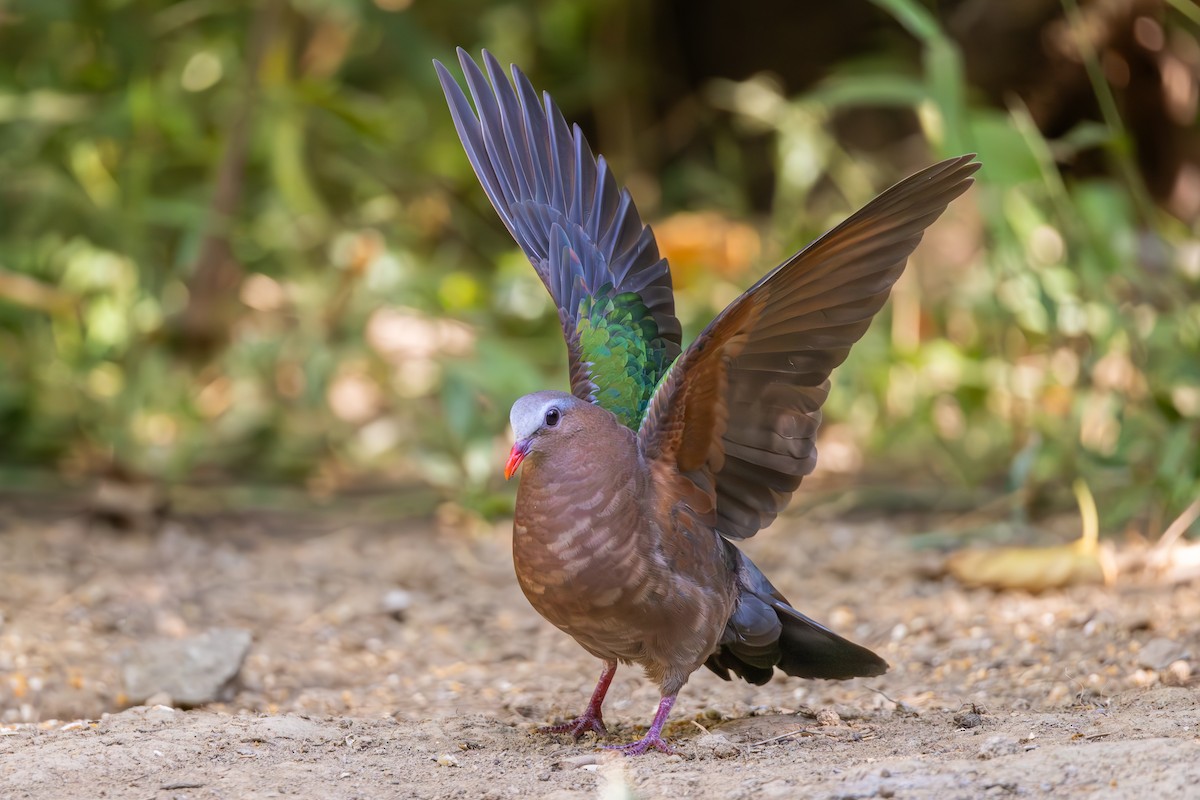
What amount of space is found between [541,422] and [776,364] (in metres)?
0.45

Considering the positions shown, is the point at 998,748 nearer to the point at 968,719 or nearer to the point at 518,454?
the point at 968,719

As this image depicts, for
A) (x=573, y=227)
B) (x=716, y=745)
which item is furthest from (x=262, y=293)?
(x=716, y=745)

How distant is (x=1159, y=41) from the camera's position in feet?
17.0

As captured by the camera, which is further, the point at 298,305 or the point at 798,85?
the point at 798,85

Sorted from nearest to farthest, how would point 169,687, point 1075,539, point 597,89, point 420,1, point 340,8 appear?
1. point 169,687
2. point 1075,539
3. point 340,8
4. point 420,1
5. point 597,89

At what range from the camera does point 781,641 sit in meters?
2.92

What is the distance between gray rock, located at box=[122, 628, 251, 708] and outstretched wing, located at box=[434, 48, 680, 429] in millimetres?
994

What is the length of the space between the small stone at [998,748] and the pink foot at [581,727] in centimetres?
80

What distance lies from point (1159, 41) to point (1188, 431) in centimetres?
203

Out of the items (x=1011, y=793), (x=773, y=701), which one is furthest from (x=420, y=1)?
(x=1011, y=793)

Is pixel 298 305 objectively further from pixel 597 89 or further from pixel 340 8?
pixel 597 89

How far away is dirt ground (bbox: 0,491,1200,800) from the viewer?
2217 millimetres

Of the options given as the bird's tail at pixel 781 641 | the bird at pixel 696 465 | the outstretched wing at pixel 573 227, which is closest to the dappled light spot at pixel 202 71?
the outstretched wing at pixel 573 227

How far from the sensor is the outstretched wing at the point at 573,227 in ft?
10.0
